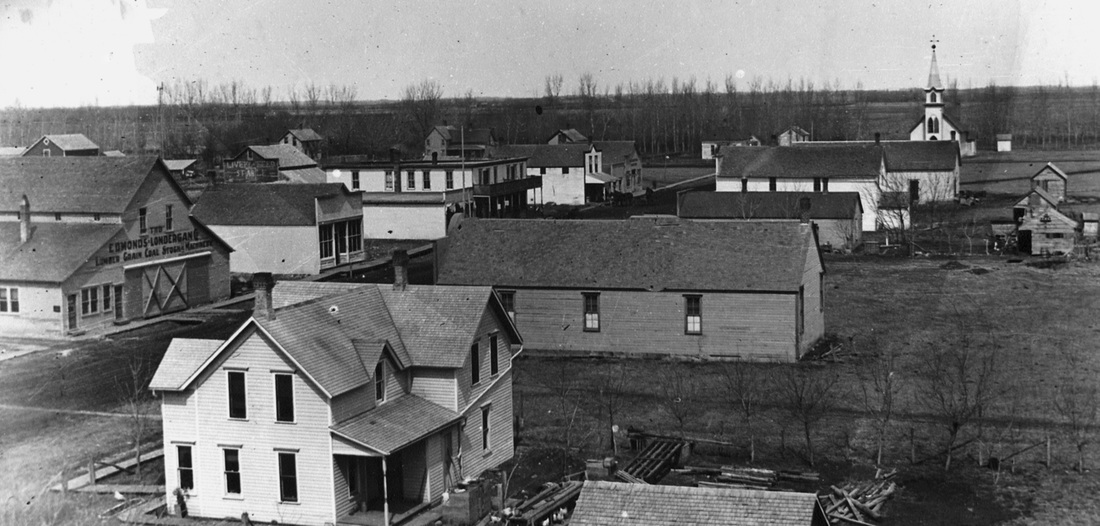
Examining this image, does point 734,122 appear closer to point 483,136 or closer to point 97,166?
point 483,136

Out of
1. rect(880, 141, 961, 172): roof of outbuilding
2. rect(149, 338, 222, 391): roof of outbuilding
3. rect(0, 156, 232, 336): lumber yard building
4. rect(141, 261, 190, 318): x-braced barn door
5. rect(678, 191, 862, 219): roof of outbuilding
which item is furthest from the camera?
rect(880, 141, 961, 172): roof of outbuilding

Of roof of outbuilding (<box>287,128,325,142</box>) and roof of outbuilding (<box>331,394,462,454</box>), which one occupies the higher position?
roof of outbuilding (<box>287,128,325,142</box>)

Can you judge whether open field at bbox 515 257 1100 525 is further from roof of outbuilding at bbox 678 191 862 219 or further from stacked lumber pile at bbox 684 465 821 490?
roof of outbuilding at bbox 678 191 862 219

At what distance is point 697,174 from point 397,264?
375ft

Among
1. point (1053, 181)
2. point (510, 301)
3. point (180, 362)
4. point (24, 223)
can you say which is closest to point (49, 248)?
point (24, 223)

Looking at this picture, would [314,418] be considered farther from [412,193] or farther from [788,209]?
[412,193]

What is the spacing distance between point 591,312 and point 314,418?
20.8 meters

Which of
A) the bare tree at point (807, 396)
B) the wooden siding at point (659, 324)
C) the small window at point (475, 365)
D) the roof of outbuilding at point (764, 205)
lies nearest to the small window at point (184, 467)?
the small window at point (475, 365)

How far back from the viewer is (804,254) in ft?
147

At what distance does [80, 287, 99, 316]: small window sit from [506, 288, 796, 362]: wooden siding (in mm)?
18132

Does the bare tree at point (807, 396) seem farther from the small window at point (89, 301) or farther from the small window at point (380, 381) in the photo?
the small window at point (89, 301)

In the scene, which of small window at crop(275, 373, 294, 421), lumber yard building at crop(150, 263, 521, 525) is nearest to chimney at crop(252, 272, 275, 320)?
lumber yard building at crop(150, 263, 521, 525)

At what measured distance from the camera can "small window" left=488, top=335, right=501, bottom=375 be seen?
3244cm

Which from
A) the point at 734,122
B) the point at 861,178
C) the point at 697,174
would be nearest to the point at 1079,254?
the point at 861,178
